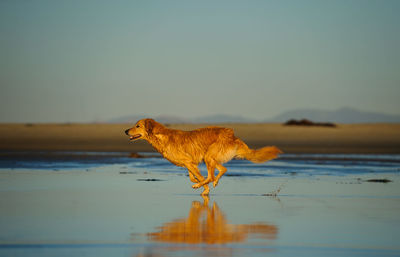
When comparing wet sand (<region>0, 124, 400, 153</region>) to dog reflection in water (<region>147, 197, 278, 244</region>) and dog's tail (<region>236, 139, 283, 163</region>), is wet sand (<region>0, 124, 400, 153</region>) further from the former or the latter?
dog reflection in water (<region>147, 197, 278, 244</region>)

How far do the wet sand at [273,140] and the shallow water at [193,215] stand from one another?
12802 millimetres

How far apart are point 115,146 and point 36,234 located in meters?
22.8

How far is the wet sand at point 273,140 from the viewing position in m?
28.2

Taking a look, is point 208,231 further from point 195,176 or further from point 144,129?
point 144,129

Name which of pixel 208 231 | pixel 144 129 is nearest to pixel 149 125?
pixel 144 129

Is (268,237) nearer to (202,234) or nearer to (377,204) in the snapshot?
(202,234)

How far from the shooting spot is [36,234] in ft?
22.8

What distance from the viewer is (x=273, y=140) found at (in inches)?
1368

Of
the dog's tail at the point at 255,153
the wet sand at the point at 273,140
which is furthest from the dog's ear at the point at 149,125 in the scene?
the wet sand at the point at 273,140

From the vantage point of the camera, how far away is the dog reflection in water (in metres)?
6.81

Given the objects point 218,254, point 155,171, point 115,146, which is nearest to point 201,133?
point 155,171

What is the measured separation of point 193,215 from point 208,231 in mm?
1328

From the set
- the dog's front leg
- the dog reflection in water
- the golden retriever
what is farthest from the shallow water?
the golden retriever

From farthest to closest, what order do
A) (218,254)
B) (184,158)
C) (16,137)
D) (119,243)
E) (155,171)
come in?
1. (16,137)
2. (155,171)
3. (184,158)
4. (119,243)
5. (218,254)
